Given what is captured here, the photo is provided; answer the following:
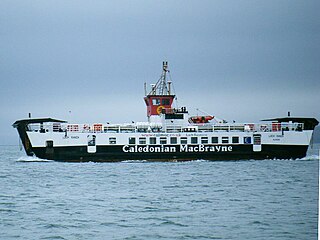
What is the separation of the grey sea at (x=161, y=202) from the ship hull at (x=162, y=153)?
50.4 inches

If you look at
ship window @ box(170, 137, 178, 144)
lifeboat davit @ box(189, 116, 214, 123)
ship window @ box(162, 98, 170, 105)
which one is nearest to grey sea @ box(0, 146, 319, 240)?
ship window @ box(170, 137, 178, 144)

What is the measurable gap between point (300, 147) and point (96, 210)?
9.22 meters

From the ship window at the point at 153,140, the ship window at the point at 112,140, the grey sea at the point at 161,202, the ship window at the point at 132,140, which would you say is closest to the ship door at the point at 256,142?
the grey sea at the point at 161,202

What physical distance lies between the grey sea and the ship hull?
1.28 metres

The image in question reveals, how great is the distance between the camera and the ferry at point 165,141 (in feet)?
55.0

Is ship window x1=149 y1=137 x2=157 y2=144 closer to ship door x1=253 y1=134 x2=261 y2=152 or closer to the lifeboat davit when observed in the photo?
the lifeboat davit

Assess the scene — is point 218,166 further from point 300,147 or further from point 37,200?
point 37,200

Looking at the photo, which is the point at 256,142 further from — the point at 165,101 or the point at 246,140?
the point at 165,101

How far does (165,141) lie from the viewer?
16953 millimetres

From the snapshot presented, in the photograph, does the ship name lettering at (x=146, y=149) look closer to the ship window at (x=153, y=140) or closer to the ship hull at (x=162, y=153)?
the ship hull at (x=162, y=153)

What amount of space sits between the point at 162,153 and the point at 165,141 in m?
0.31

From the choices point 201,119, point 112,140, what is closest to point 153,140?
point 112,140

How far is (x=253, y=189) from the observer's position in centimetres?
1113

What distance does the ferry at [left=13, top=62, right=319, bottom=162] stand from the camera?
55.0ft
